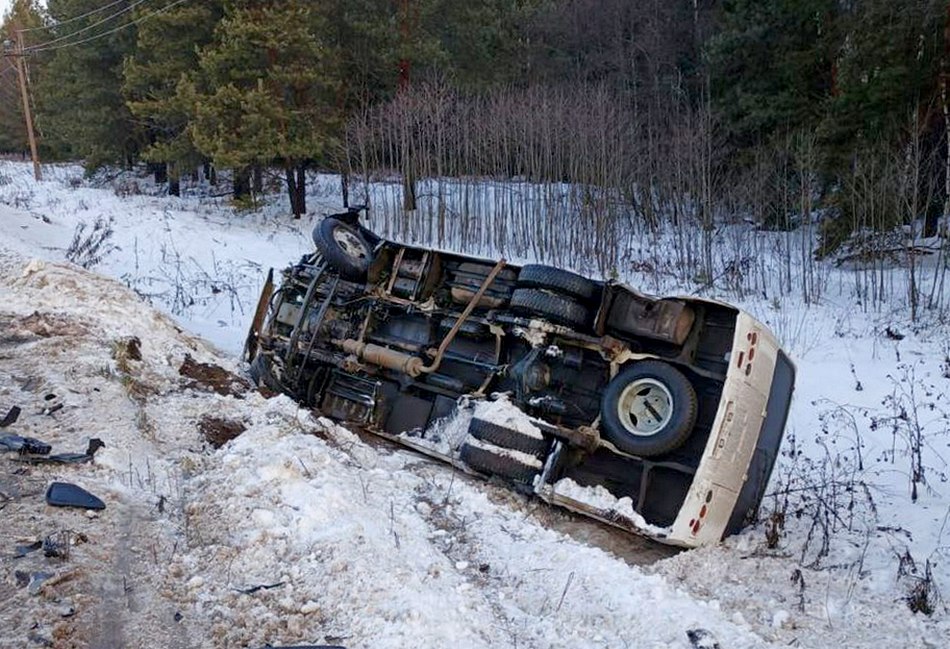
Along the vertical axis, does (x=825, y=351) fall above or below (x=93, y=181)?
below

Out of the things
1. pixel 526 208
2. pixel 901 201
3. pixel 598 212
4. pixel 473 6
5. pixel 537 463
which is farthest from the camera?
pixel 473 6

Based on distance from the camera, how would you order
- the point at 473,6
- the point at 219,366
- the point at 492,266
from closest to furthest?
the point at 492,266
the point at 219,366
the point at 473,6

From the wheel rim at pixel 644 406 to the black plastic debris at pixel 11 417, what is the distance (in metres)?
3.76

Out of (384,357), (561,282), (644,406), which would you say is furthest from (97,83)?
(644,406)

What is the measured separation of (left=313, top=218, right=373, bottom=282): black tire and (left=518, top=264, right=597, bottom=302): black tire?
1.75 m

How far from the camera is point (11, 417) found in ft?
15.0

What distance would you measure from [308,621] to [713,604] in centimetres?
194

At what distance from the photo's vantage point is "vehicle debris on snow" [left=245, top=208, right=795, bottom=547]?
4.41 m

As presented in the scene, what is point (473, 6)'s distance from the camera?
23.1 metres

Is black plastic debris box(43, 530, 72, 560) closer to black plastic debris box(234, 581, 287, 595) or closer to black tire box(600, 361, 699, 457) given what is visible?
black plastic debris box(234, 581, 287, 595)

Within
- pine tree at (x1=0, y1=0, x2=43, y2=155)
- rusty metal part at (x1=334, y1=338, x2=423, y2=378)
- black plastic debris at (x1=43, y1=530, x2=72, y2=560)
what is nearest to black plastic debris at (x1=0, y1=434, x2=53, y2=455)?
black plastic debris at (x1=43, y1=530, x2=72, y2=560)

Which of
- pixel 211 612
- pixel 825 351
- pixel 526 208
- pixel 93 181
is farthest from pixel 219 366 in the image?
pixel 93 181

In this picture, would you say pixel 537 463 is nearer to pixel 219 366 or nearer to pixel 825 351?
pixel 219 366

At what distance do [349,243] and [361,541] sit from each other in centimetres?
363
